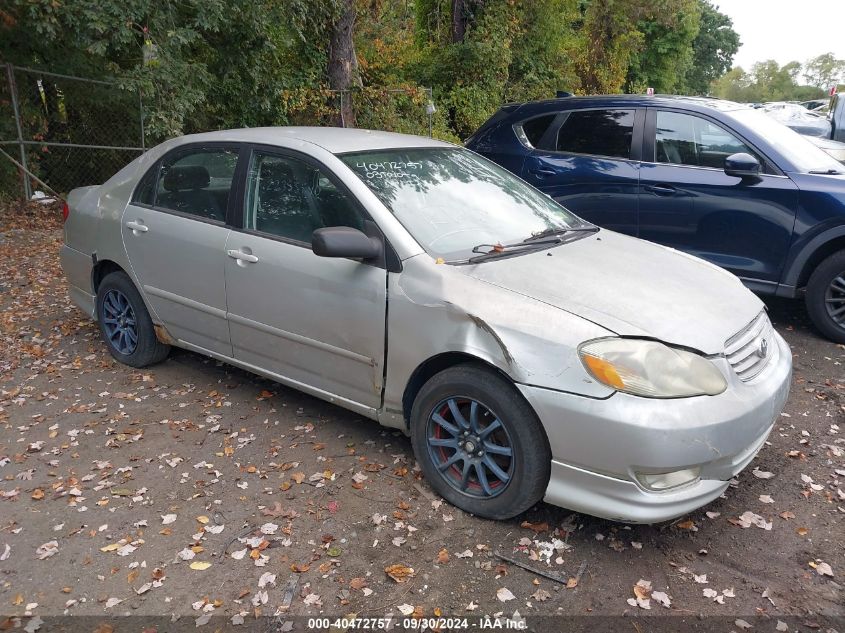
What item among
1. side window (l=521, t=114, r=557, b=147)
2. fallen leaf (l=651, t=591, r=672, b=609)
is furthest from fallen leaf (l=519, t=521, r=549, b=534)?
side window (l=521, t=114, r=557, b=147)

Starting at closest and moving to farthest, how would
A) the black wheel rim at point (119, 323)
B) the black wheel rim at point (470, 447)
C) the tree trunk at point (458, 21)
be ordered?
the black wheel rim at point (470, 447) → the black wheel rim at point (119, 323) → the tree trunk at point (458, 21)

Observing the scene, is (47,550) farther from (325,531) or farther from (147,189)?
(147,189)

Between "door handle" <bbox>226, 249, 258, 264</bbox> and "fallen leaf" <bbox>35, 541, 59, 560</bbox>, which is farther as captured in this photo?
"door handle" <bbox>226, 249, 258, 264</bbox>

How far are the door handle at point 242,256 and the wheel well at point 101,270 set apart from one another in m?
1.39

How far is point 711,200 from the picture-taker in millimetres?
5754

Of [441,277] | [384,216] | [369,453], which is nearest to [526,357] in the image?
[441,277]

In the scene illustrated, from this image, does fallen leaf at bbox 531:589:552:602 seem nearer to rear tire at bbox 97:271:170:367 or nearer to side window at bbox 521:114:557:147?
rear tire at bbox 97:271:170:367

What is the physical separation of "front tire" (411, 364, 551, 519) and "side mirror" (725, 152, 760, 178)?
3.50 meters

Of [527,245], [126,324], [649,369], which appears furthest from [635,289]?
[126,324]

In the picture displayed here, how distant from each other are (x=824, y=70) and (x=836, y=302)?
144 metres

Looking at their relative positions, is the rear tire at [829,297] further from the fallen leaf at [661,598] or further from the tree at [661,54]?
the tree at [661,54]

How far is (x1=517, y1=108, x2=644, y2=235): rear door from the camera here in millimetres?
6195

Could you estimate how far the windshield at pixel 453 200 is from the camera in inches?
144

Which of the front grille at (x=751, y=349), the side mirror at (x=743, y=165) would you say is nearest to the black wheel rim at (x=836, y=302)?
the side mirror at (x=743, y=165)
